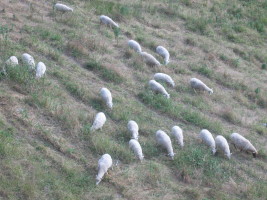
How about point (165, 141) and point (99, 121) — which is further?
point (99, 121)

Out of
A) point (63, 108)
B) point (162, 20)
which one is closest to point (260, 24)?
point (162, 20)

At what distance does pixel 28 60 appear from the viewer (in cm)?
1000

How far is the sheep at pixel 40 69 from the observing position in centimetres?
970

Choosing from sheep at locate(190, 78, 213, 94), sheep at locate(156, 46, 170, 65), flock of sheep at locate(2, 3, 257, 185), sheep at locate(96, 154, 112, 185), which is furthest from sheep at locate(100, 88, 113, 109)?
sheep at locate(156, 46, 170, 65)

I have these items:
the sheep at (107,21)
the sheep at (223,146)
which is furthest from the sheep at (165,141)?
the sheep at (107,21)

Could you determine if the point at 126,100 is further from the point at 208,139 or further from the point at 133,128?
the point at 208,139

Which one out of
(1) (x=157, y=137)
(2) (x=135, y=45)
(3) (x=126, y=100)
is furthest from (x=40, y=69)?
(2) (x=135, y=45)

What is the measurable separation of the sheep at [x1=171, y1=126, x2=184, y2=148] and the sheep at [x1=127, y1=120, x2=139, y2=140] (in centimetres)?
63

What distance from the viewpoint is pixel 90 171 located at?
7984 millimetres

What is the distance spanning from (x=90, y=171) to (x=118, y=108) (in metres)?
1.88

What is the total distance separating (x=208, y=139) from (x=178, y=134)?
1.63ft

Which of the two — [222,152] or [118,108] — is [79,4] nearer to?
[118,108]

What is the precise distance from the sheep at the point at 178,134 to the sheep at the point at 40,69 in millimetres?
2487

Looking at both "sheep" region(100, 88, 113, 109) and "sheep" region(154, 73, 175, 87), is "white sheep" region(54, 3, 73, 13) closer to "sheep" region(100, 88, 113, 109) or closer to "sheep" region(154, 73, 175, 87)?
"sheep" region(154, 73, 175, 87)
